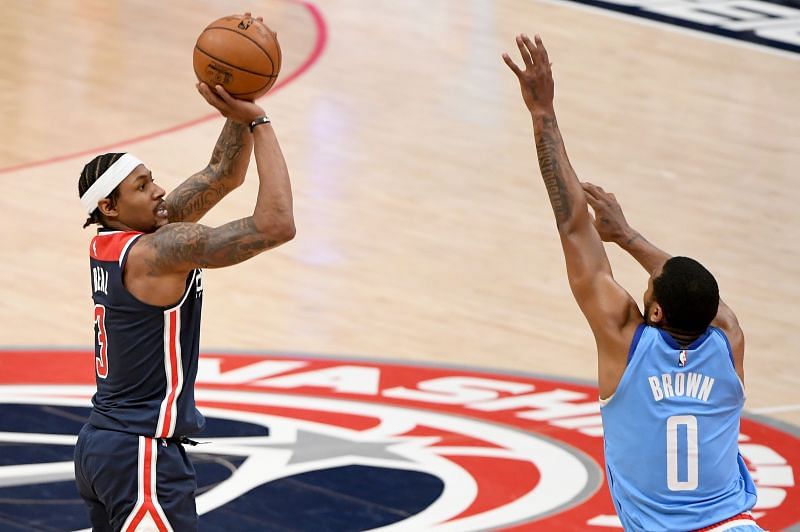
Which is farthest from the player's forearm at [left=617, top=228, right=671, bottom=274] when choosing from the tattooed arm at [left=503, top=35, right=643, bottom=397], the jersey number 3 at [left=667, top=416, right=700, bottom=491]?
the jersey number 3 at [left=667, top=416, right=700, bottom=491]

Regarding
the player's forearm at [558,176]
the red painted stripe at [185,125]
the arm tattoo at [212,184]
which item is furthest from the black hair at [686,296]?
the red painted stripe at [185,125]

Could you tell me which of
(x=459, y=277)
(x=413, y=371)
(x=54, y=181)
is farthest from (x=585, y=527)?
(x=54, y=181)

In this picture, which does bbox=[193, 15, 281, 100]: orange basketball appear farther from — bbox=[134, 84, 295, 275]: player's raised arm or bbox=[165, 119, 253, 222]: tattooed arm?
bbox=[165, 119, 253, 222]: tattooed arm

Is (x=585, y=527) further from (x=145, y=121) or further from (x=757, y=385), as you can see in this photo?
(x=145, y=121)

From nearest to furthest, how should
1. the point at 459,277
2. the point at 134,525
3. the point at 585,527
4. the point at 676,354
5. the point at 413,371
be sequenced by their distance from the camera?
the point at 676,354, the point at 134,525, the point at 585,527, the point at 413,371, the point at 459,277

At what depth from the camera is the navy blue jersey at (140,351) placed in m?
5.58

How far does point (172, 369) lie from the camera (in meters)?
5.64

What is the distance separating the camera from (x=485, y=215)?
42.3 feet

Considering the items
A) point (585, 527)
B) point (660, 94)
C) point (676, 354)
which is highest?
point (660, 94)

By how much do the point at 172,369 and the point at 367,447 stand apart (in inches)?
125

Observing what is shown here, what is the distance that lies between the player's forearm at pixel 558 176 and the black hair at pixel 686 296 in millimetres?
422

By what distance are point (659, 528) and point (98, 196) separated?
228cm

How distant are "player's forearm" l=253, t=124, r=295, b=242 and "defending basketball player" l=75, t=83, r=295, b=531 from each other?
1 centimetres

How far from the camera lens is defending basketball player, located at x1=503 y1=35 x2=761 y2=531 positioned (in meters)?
5.06
